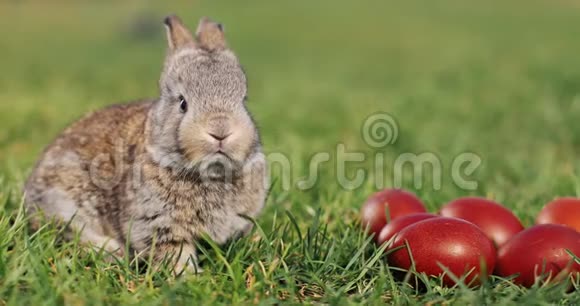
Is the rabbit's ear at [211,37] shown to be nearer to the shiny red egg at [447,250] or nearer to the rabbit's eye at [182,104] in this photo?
the rabbit's eye at [182,104]

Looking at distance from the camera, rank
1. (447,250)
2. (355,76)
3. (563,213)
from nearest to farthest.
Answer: (447,250) → (563,213) → (355,76)

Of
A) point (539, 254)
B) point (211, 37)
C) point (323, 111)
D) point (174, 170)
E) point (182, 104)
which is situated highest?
point (211, 37)

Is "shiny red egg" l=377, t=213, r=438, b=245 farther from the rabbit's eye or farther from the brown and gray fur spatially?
the rabbit's eye

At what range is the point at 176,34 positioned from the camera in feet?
11.8

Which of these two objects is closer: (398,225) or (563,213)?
(398,225)

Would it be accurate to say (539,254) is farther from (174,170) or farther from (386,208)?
(174,170)

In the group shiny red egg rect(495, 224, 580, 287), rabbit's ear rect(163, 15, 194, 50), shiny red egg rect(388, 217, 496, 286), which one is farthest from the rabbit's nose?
shiny red egg rect(495, 224, 580, 287)

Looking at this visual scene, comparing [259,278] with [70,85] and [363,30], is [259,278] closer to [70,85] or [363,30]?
[70,85]

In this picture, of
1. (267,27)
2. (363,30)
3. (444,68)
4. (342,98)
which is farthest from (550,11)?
(342,98)

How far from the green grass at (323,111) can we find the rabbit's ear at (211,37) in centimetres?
89

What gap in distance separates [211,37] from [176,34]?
7.1 inches

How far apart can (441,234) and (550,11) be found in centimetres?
1747

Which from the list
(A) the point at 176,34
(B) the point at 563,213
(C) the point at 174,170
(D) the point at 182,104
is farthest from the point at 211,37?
(B) the point at 563,213

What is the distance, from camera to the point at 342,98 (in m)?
8.96
